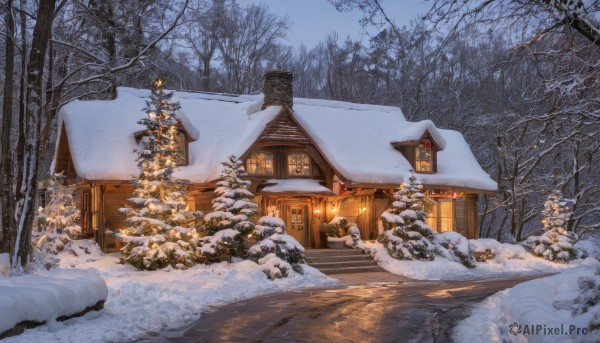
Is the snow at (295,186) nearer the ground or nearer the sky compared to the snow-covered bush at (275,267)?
nearer the sky

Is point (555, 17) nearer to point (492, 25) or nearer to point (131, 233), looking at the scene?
point (492, 25)

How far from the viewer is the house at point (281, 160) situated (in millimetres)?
25281

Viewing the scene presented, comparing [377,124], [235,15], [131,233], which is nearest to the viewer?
[131,233]

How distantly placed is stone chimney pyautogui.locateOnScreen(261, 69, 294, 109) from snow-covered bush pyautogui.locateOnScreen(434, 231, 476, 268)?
9.32 meters

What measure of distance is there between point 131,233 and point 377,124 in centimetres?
1715

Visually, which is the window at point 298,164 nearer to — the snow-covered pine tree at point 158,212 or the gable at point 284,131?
the gable at point 284,131

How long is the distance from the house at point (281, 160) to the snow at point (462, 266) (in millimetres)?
3176

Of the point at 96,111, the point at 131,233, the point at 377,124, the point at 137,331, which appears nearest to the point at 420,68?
the point at 377,124

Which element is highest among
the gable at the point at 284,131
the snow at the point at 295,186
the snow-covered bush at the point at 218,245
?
the gable at the point at 284,131

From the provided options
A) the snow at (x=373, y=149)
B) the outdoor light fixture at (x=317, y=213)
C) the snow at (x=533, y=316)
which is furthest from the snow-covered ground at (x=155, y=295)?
the snow at (x=373, y=149)

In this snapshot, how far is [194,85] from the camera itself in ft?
137

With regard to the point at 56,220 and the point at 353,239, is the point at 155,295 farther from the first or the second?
the point at 353,239

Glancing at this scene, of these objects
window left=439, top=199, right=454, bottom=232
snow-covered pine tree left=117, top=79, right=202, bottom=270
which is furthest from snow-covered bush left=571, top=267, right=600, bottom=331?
window left=439, top=199, right=454, bottom=232

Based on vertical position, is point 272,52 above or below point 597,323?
above
